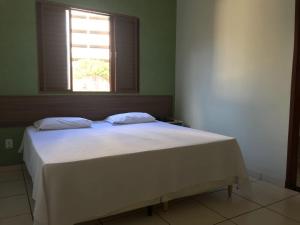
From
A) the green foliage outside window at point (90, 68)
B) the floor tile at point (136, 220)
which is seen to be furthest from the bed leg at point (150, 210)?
the green foliage outside window at point (90, 68)

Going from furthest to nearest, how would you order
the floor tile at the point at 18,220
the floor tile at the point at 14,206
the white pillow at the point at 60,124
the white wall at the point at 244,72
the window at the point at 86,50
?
1. the window at the point at 86,50
2. the white pillow at the point at 60,124
3. the white wall at the point at 244,72
4. the floor tile at the point at 14,206
5. the floor tile at the point at 18,220

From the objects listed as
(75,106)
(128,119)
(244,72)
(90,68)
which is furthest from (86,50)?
(244,72)

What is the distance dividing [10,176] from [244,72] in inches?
122

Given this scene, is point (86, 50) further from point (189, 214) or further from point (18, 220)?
point (189, 214)

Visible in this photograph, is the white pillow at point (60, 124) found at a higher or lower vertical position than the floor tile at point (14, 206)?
higher

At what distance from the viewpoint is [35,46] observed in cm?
325

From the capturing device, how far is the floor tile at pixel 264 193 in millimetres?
2510

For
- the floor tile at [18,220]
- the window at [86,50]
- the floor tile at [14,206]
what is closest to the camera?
the floor tile at [18,220]

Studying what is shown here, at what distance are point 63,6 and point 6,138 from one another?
1.85m

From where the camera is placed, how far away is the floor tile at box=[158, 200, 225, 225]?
209cm

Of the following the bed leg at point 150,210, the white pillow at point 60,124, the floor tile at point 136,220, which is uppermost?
the white pillow at point 60,124

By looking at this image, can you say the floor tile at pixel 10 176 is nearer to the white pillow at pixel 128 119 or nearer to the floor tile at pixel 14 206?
the floor tile at pixel 14 206

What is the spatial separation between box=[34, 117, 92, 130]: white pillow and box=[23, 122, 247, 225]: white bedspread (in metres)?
0.20

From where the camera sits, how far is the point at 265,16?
2.86 meters
